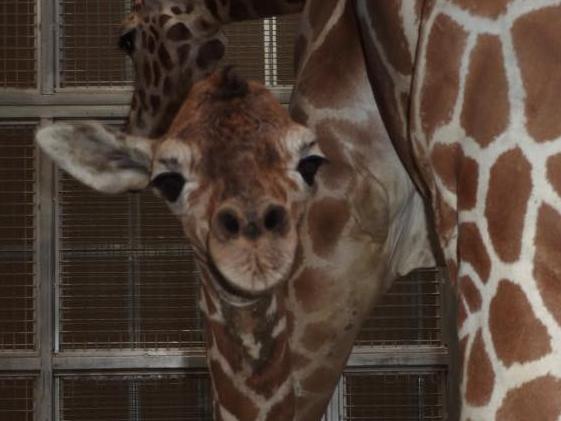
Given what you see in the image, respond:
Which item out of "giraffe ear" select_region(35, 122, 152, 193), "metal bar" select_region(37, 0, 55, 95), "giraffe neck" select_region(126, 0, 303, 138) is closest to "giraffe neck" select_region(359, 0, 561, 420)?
"giraffe ear" select_region(35, 122, 152, 193)

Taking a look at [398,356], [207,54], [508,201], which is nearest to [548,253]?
[508,201]

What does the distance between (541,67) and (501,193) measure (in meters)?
0.16

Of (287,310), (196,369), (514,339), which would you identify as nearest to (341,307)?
(287,310)

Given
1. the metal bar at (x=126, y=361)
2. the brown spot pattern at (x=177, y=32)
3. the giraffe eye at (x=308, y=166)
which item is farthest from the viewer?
the metal bar at (x=126, y=361)

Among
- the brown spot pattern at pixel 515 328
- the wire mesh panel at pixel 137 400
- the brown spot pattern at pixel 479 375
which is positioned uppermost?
the wire mesh panel at pixel 137 400

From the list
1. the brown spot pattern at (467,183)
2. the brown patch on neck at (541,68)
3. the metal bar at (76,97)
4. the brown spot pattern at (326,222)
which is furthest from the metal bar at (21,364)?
the brown patch on neck at (541,68)

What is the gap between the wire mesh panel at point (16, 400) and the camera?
14.3 feet

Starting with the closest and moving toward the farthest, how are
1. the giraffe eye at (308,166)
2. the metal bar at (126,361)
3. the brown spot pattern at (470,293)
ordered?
the brown spot pattern at (470,293) → the giraffe eye at (308,166) → the metal bar at (126,361)

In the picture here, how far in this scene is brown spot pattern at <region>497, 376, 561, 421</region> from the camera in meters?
1.54

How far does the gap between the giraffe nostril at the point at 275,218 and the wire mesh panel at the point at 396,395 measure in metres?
2.43

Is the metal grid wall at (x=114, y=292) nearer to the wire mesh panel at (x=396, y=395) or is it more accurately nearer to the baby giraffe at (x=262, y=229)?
the wire mesh panel at (x=396, y=395)

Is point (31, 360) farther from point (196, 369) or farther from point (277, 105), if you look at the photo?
point (277, 105)

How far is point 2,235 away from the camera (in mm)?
4398

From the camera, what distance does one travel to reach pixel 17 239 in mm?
4383
